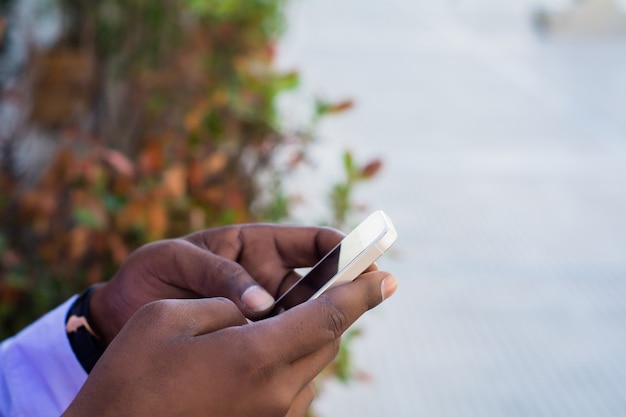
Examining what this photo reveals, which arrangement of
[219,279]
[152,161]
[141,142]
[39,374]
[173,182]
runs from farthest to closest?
1. [141,142]
2. [152,161]
3. [173,182]
4. [39,374]
5. [219,279]

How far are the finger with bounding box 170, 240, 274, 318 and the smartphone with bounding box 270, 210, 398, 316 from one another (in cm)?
4

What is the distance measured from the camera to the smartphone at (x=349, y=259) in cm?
81

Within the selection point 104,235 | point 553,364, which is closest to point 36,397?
point 104,235

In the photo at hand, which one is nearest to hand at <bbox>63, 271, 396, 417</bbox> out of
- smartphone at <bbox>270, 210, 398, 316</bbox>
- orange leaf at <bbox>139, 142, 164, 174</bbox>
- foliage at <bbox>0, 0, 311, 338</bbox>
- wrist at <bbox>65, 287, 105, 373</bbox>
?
smartphone at <bbox>270, 210, 398, 316</bbox>

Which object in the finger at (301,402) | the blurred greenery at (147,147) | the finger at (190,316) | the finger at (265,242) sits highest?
the finger at (190,316)

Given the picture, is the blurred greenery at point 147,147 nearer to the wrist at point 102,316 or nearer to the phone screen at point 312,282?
the wrist at point 102,316

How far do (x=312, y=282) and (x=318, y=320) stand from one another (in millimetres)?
202

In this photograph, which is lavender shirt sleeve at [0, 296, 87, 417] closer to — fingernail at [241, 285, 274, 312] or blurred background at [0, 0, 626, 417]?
fingernail at [241, 285, 274, 312]

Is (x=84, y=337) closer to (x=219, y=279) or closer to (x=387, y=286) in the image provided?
(x=219, y=279)

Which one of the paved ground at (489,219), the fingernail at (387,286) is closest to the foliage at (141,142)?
the paved ground at (489,219)

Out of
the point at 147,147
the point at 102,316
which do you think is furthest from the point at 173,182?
the point at 102,316

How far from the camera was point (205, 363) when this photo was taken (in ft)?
2.15

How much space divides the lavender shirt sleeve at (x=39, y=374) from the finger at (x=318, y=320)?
50 centimetres

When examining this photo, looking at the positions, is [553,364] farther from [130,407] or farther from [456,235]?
[130,407]
